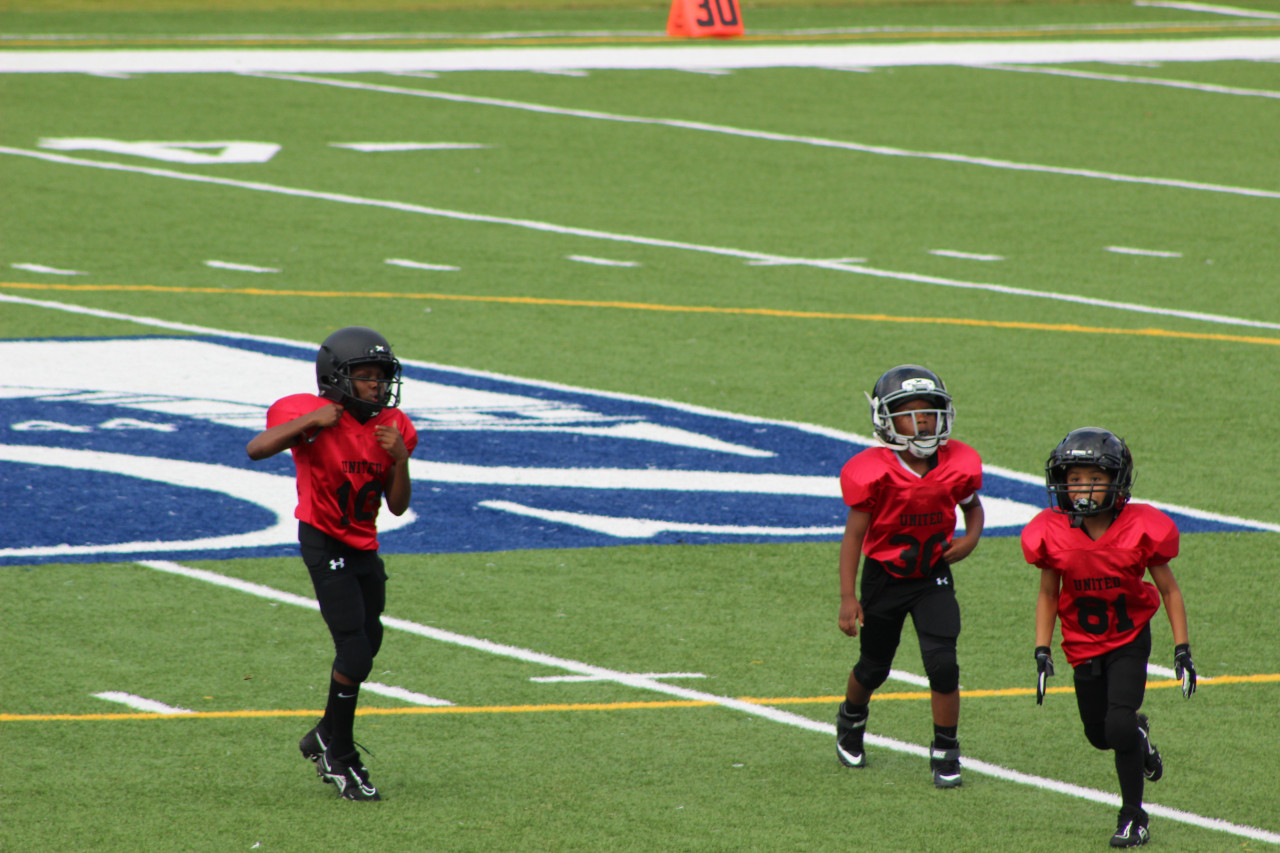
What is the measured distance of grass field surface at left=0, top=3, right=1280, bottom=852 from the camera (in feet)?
21.6

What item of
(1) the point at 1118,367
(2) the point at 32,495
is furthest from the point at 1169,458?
(2) the point at 32,495

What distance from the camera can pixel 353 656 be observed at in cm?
629

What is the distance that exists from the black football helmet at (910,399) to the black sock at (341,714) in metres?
1.96

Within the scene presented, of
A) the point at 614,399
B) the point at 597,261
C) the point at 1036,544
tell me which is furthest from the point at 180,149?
the point at 1036,544

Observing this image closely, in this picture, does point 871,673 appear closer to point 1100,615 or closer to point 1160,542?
point 1100,615

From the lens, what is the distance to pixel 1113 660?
6039 millimetres

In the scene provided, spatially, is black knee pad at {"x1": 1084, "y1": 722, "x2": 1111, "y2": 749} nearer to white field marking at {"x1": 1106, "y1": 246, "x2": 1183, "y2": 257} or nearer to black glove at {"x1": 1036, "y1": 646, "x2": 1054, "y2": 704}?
black glove at {"x1": 1036, "y1": 646, "x2": 1054, "y2": 704}

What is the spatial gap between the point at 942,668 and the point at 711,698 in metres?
1.26

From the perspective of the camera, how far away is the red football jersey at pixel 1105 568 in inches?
236

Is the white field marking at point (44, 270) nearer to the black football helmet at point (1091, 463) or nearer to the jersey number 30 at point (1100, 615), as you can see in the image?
the black football helmet at point (1091, 463)

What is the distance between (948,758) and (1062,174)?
1543cm

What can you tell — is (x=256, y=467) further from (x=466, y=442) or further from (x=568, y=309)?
(x=568, y=309)

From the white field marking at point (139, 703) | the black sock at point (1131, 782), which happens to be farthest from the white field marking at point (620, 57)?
the black sock at point (1131, 782)

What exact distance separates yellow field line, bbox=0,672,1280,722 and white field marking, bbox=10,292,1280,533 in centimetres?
240
